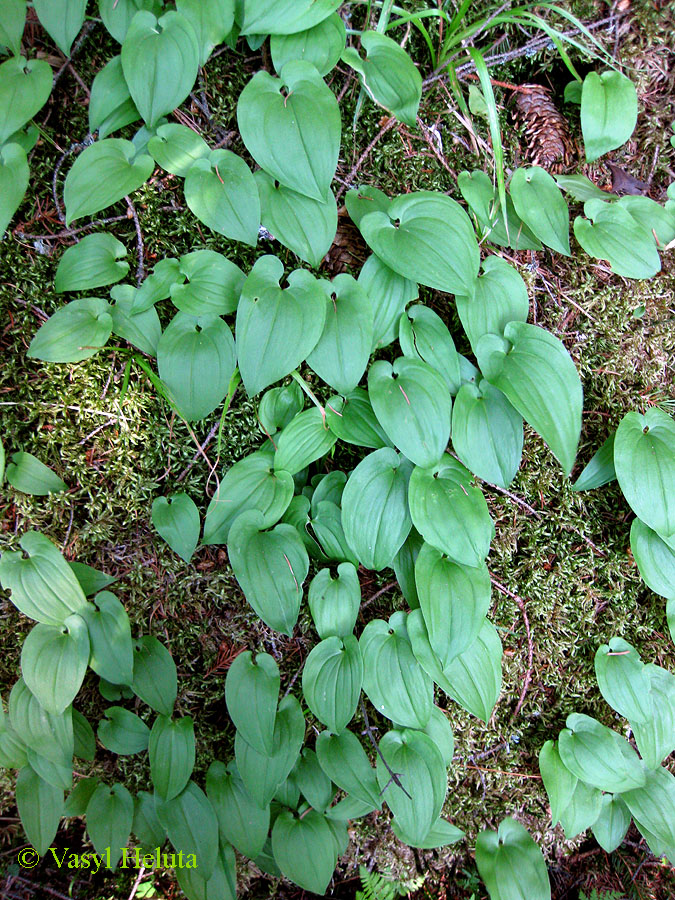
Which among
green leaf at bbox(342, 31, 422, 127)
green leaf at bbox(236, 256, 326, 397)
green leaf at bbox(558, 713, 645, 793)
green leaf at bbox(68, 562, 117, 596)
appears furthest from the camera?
green leaf at bbox(558, 713, 645, 793)

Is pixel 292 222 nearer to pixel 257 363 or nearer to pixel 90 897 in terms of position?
pixel 257 363

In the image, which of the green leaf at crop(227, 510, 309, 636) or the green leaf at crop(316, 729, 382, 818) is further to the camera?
the green leaf at crop(316, 729, 382, 818)

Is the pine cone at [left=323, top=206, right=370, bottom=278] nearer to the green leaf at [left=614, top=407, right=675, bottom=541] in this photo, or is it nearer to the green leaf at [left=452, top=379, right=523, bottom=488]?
the green leaf at [left=452, top=379, right=523, bottom=488]

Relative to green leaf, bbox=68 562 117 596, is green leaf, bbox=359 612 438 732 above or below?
below

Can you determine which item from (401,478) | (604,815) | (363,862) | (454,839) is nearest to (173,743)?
(363,862)

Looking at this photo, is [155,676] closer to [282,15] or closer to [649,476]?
[649,476]

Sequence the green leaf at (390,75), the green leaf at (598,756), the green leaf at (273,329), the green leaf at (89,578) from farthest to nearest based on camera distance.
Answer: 1. the green leaf at (598,756)
2. the green leaf at (89,578)
3. the green leaf at (390,75)
4. the green leaf at (273,329)

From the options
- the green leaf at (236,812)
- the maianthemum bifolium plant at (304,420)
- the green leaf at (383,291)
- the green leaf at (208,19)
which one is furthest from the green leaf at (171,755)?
the green leaf at (208,19)

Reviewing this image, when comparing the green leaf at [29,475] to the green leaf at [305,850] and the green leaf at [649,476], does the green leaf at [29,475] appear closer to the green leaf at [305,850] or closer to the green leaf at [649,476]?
the green leaf at [305,850]

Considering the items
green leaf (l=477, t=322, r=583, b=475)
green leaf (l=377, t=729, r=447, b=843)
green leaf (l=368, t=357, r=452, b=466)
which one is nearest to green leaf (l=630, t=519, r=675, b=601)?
green leaf (l=477, t=322, r=583, b=475)
